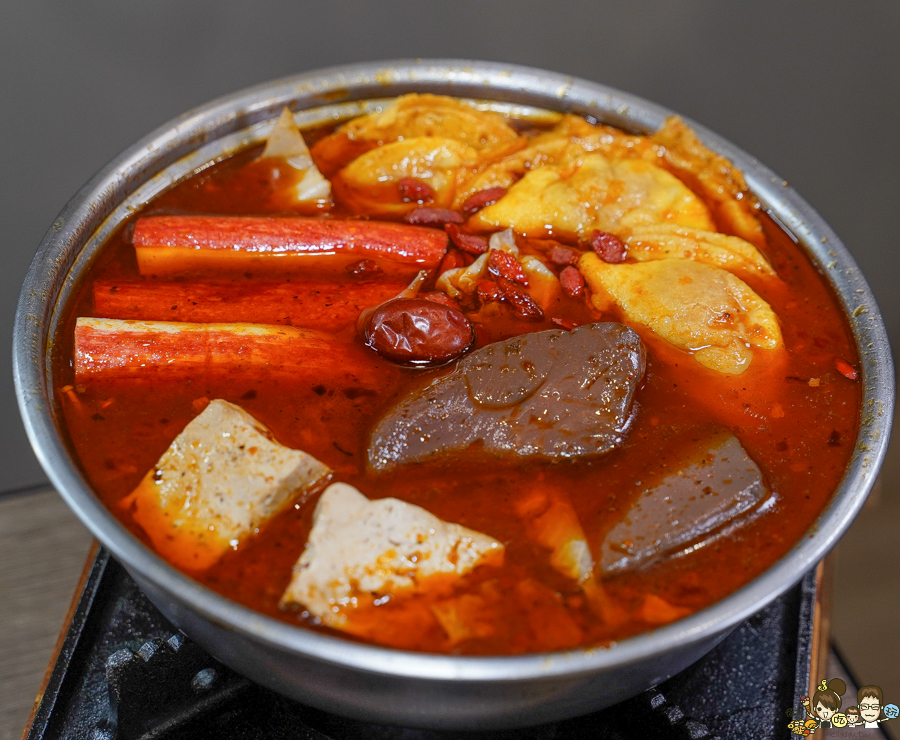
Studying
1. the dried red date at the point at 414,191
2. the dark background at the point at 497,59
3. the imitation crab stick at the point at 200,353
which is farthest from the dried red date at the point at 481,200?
the dark background at the point at 497,59

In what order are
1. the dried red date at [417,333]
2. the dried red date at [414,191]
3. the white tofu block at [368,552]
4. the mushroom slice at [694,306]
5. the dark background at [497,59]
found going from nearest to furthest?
1. the white tofu block at [368,552]
2. the dried red date at [417,333]
3. the mushroom slice at [694,306]
4. the dried red date at [414,191]
5. the dark background at [497,59]

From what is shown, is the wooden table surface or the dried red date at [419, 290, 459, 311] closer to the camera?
the dried red date at [419, 290, 459, 311]

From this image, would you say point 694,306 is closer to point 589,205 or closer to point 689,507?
point 589,205

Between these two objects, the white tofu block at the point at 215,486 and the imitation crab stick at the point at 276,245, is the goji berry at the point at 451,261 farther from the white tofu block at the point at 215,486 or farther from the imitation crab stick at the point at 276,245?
the white tofu block at the point at 215,486

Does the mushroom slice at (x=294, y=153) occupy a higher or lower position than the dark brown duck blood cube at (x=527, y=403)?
higher

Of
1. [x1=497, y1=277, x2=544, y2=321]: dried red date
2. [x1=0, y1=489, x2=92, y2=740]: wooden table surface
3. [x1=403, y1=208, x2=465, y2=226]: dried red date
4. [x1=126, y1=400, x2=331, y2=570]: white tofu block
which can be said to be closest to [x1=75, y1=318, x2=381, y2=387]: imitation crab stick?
[x1=126, y1=400, x2=331, y2=570]: white tofu block

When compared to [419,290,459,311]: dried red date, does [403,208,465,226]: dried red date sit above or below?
above

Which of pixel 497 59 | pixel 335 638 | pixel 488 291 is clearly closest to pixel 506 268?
pixel 488 291

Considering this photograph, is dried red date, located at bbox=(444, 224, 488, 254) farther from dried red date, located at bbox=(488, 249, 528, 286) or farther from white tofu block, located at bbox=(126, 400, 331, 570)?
white tofu block, located at bbox=(126, 400, 331, 570)
